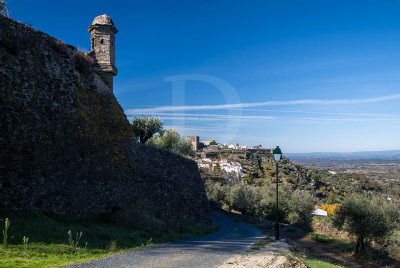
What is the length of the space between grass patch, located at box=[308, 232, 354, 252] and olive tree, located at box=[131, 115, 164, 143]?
20.2 metres

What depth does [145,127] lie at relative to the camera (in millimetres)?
32469

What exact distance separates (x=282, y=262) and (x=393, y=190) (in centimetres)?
10054

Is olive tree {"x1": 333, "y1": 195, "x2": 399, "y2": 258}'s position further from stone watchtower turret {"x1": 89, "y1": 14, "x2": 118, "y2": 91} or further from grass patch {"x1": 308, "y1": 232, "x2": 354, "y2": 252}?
stone watchtower turret {"x1": 89, "y1": 14, "x2": 118, "y2": 91}

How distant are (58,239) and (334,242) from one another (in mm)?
23585

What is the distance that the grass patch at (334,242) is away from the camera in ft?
74.4

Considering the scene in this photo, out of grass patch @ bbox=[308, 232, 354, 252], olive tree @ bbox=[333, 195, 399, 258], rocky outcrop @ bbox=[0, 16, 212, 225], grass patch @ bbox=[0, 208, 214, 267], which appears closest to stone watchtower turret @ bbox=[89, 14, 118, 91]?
rocky outcrop @ bbox=[0, 16, 212, 225]

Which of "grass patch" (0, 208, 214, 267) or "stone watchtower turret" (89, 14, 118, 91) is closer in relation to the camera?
"grass patch" (0, 208, 214, 267)

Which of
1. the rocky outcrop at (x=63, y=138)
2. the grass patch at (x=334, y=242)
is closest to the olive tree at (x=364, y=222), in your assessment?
the grass patch at (x=334, y=242)

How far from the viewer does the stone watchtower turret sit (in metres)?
17.6

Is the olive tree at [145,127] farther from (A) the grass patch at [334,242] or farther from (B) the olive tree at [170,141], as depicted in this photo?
(A) the grass patch at [334,242]

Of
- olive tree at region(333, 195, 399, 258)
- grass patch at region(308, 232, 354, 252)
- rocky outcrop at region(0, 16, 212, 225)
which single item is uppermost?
rocky outcrop at region(0, 16, 212, 225)

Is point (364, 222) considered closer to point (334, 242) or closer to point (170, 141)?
point (334, 242)

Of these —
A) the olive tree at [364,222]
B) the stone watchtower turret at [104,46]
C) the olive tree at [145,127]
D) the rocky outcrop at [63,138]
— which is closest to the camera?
the rocky outcrop at [63,138]

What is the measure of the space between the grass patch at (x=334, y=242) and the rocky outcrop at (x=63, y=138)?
15.3 meters
